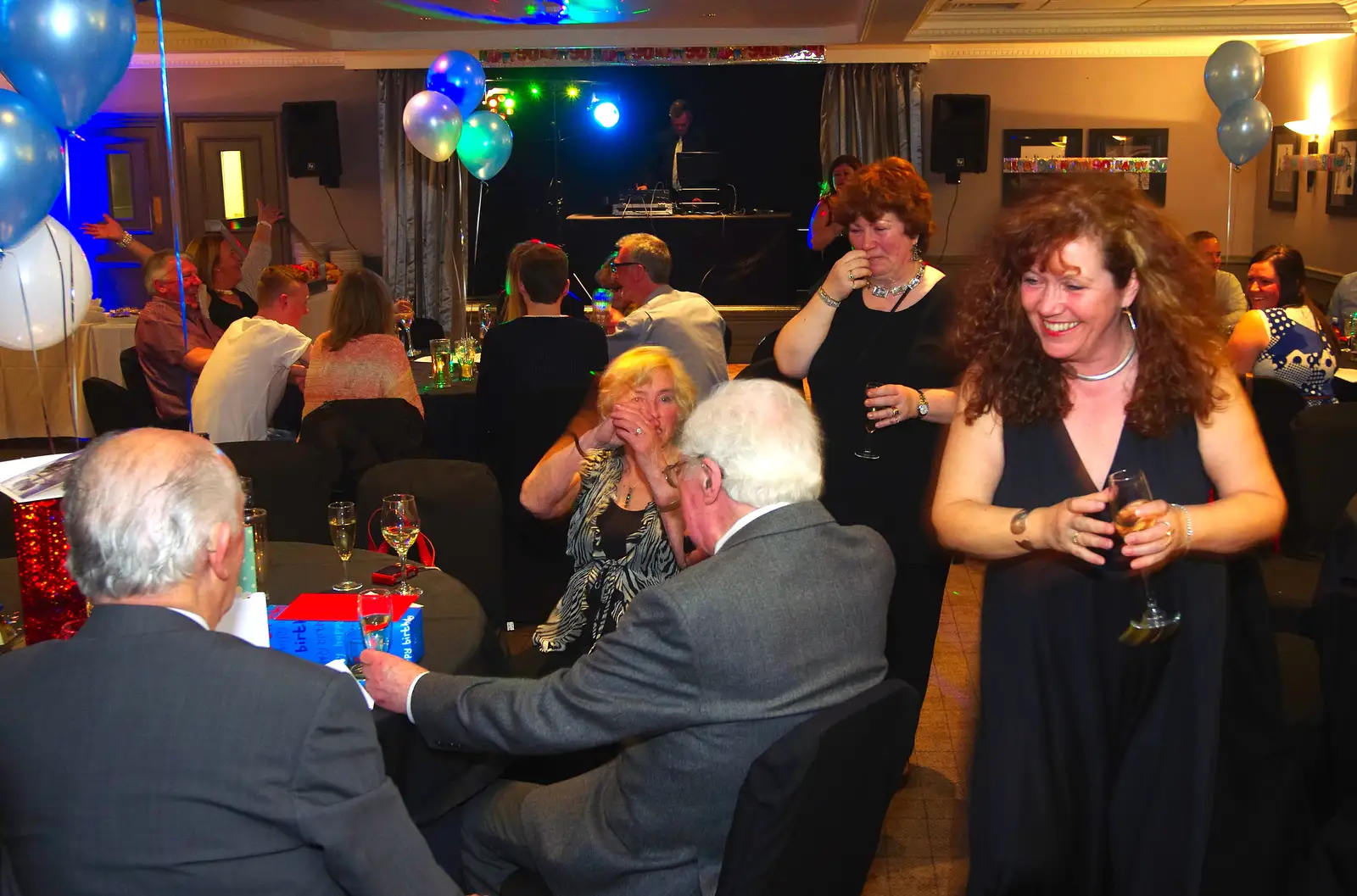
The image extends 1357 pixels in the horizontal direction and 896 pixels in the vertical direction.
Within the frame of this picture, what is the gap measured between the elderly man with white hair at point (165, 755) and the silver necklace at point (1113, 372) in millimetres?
1365

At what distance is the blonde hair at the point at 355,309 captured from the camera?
4.64 meters

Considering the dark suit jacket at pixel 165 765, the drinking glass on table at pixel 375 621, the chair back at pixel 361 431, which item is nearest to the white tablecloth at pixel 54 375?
the chair back at pixel 361 431

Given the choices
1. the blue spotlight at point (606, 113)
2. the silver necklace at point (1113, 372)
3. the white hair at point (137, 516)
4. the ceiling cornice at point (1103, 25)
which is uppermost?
the ceiling cornice at point (1103, 25)

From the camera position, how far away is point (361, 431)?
14.7 feet

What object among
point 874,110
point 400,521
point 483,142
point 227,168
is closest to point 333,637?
point 400,521

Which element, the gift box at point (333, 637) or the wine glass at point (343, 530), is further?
the wine glass at point (343, 530)

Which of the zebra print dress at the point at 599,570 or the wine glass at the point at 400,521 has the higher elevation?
the wine glass at the point at 400,521

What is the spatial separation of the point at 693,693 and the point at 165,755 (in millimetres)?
689

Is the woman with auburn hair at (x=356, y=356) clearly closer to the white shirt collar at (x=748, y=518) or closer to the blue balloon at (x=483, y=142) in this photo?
the white shirt collar at (x=748, y=518)

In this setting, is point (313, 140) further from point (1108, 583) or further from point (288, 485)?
point (1108, 583)

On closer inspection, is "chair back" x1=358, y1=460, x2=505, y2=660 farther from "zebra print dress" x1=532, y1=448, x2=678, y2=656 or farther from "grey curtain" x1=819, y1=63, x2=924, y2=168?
"grey curtain" x1=819, y1=63, x2=924, y2=168

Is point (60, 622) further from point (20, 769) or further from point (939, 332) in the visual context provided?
→ point (939, 332)

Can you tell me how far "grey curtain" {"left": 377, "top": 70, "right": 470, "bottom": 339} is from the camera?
448 inches

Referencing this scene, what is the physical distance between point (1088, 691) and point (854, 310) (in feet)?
4.37
